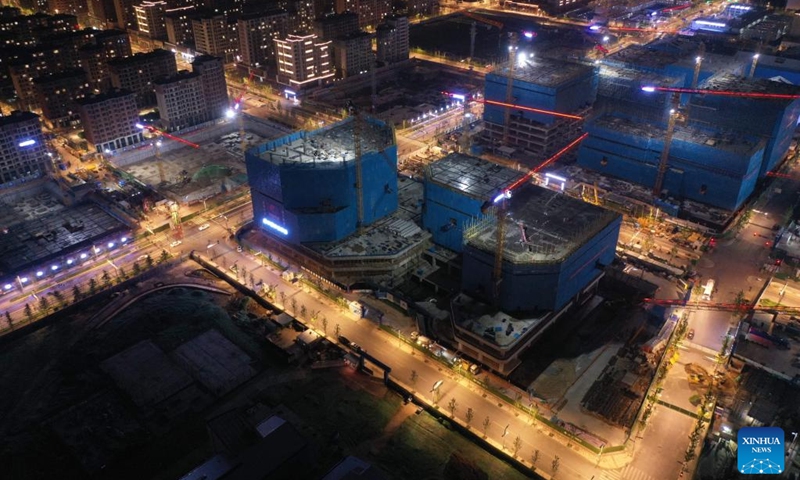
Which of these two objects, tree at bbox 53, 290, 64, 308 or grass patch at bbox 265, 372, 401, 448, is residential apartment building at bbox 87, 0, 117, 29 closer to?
tree at bbox 53, 290, 64, 308

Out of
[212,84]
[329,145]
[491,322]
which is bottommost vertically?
[491,322]

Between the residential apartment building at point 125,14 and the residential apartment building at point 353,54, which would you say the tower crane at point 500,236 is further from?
the residential apartment building at point 125,14

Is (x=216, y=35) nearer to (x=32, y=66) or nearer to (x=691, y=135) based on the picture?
(x=32, y=66)

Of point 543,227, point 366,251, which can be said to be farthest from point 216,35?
point 543,227

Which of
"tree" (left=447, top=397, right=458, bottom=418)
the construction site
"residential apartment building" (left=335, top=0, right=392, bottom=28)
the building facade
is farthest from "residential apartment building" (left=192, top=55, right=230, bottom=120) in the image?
"tree" (left=447, top=397, right=458, bottom=418)

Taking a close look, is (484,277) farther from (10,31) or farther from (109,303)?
(10,31)

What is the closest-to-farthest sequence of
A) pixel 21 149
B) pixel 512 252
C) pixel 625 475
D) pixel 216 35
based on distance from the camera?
pixel 625 475 < pixel 512 252 < pixel 21 149 < pixel 216 35
